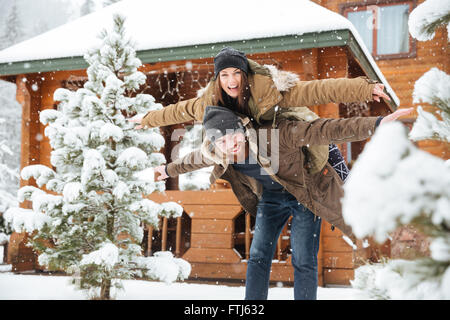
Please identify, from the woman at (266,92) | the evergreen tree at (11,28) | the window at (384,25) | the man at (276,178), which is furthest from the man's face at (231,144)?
the evergreen tree at (11,28)

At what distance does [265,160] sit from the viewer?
2340 millimetres

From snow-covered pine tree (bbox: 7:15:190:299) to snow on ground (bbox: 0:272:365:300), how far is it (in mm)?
Answer: 465

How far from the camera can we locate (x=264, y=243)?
262cm

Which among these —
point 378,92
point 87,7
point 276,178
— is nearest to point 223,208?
point 276,178

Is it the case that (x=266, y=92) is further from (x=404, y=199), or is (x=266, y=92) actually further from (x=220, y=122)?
(x=404, y=199)

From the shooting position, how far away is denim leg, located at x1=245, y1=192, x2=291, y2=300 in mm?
2562

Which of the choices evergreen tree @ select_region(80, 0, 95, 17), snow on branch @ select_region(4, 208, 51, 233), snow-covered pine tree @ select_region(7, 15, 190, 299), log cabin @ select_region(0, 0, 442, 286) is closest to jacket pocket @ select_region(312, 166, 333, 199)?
snow-covered pine tree @ select_region(7, 15, 190, 299)

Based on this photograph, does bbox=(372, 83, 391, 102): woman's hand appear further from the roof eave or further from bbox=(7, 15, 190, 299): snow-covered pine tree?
the roof eave

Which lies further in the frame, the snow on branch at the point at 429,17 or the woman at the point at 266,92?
the woman at the point at 266,92

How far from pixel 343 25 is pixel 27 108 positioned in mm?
5269

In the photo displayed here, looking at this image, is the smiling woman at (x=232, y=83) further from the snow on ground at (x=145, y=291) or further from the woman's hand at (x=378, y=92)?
the snow on ground at (x=145, y=291)

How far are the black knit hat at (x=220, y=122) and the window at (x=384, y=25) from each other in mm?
9265

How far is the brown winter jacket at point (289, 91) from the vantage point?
211 centimetres

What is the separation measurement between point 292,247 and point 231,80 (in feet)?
3.76
